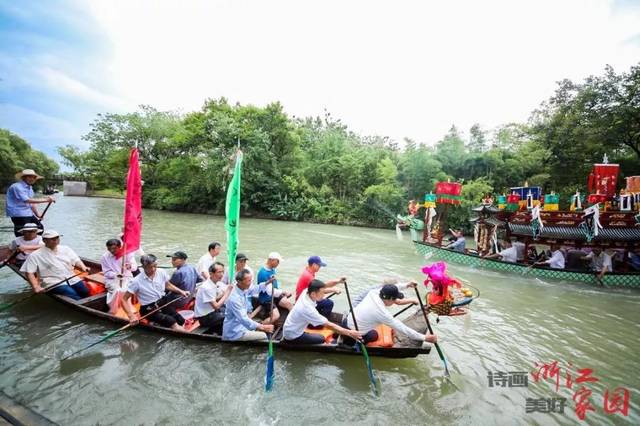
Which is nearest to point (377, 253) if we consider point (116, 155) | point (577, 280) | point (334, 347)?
point (577, 280)

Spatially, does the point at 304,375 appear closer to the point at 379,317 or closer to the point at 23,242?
the point at 379,317

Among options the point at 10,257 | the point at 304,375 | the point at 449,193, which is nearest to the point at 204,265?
the point at 304,375

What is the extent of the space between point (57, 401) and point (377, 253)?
13431 mm

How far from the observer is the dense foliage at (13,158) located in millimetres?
34594

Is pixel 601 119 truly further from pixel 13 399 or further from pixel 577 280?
pixel 13 399

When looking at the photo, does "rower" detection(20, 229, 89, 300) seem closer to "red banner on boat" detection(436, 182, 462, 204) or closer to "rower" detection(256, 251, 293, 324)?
"rower" detection(256, 251, 293, 324)

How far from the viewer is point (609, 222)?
10391 millimetres

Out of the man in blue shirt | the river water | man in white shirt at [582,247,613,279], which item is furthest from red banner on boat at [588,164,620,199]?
the man in blue shirt

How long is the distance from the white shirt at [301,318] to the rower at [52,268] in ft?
15.0

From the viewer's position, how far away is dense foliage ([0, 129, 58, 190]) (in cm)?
3459

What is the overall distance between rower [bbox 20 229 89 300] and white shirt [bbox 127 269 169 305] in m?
1.77

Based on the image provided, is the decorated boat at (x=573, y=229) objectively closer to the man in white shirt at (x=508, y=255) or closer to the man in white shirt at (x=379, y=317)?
the man in white shirt at (x=508, y=255)

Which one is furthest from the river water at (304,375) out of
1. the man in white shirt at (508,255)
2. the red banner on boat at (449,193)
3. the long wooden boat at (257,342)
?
the red banner on boat at (449,193)

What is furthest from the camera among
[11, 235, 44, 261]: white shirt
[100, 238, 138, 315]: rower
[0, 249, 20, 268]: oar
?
[11, 235, 44, 261]: white shirt
